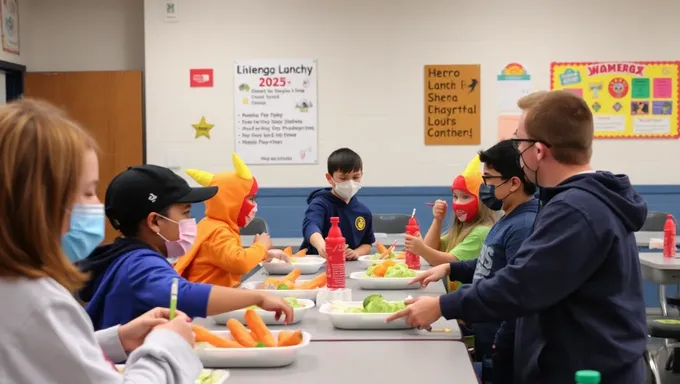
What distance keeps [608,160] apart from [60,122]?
18.6ft

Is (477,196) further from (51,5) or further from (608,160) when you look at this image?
(51,5)

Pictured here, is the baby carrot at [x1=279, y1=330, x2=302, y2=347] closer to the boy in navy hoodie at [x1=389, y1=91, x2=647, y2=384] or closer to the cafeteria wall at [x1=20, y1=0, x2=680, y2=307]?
the boy in navy hoodie at [x1=389, y1=91, x2=647, y2=384]

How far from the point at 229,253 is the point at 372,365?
1228mm

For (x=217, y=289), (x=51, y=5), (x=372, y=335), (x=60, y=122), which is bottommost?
(x=372, y=335)

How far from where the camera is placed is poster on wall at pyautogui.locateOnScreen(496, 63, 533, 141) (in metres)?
6.04

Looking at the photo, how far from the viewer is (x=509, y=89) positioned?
6047mm

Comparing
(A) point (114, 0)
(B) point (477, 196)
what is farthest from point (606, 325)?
(A) point (114, 0)

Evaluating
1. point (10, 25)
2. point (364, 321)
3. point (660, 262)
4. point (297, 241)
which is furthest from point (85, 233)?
point (10, 25)

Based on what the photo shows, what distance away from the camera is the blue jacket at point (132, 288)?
1.84 meters

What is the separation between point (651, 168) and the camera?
19.8 feet

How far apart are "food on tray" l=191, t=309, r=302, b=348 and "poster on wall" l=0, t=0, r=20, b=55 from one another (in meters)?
5.19

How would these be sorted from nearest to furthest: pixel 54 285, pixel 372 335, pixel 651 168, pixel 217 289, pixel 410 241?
pixel 54 285 → pixel 217 289 → pixel 372 335 → pixel 410 241 → pixel 651 168

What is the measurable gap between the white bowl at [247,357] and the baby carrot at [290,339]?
5 centimetres

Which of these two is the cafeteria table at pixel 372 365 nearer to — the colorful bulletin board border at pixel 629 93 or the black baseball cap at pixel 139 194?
the black baseball cap at pixel 139 194
